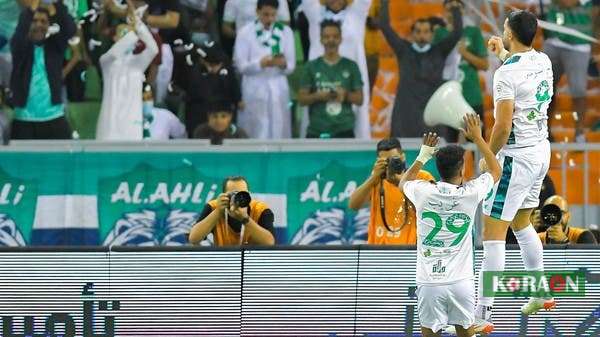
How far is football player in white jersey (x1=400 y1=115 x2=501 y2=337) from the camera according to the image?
1105 cm

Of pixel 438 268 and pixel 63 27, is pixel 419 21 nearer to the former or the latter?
pixel 63 27

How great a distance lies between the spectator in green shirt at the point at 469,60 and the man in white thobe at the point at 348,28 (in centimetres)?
82

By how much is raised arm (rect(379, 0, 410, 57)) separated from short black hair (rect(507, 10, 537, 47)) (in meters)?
6.16

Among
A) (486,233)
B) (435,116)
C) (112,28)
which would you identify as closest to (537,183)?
(486,233)

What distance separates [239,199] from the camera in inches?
524

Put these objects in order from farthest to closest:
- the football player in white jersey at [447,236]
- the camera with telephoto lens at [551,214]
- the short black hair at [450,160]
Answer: the camera with telephoto lens at [551,214] < the football player in white jersey at [447,236] < the short black hair at [450,160]

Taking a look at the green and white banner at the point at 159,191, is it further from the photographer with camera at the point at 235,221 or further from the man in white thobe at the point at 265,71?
the photographer with camera at the point at 235,221

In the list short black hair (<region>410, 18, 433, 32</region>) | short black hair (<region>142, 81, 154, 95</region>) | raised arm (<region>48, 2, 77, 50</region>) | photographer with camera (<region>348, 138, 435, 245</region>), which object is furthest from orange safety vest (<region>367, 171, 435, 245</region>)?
raised arm (<region>48, 2, 77, 50</region>)

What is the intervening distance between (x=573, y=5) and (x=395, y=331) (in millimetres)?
6429

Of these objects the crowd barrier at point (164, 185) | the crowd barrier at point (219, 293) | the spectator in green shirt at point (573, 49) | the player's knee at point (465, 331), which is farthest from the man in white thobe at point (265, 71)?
the player's knee at point (465, 331)

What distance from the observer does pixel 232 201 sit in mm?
13320

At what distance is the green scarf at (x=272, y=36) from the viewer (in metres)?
17.4

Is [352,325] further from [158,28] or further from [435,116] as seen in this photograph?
[158,28]

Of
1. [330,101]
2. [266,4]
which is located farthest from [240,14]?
[330,101]
